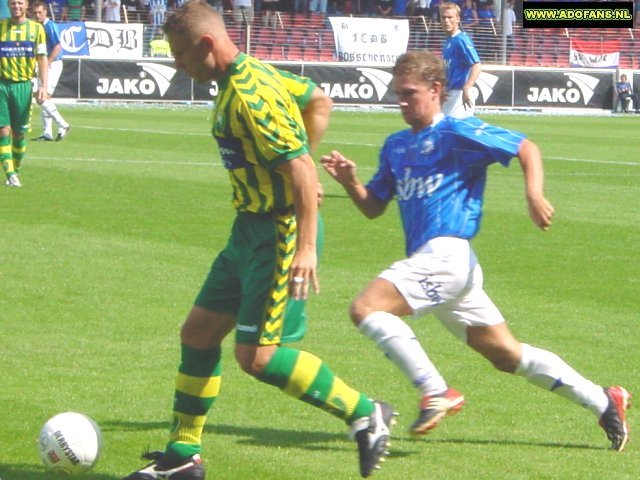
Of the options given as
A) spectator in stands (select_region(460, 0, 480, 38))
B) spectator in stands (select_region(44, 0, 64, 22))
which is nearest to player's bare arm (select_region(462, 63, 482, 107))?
spectator in stands (select_region(44, 0, 64, 22))

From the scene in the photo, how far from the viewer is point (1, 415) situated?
243 inches

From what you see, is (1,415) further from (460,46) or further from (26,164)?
(26,164)

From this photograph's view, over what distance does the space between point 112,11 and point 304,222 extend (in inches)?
1324

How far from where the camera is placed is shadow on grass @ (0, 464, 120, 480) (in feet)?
17.2

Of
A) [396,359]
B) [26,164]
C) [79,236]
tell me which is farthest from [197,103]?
[396,359]

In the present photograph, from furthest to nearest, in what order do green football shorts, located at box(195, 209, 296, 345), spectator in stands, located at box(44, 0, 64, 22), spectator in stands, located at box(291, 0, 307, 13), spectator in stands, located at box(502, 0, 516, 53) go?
spectator in stands, located at box(291, 0, 307, 13) < spectator in stands, located at box(502, 0, 516, 53) < spectator in stands, located at box(44, 0, 64, 22) < green football shorts, located at box(195, 209, 296, 345)

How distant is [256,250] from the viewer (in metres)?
5.07

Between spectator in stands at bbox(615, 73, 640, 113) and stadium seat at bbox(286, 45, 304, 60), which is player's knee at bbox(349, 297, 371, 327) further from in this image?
stadium seat at bbox(286, 45, 304, 60)

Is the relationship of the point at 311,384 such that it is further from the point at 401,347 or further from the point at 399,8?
the point at 399,8

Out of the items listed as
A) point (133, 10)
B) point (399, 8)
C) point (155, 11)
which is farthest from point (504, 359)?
point (399, 8)

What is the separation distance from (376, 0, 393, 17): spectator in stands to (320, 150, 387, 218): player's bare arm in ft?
118

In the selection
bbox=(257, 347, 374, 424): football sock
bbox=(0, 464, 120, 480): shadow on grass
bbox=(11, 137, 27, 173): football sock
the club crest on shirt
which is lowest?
bbox=(11, 137, 27, 173): football sock

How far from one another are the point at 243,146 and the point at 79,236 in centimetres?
743

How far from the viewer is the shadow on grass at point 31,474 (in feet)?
17.2
